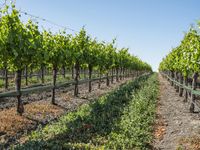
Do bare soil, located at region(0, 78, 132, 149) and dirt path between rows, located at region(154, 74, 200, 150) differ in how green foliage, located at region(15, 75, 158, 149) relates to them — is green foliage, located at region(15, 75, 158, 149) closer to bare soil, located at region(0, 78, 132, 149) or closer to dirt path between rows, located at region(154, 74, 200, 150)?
dirt path between rows, located at region(154, 74, 200, 150)

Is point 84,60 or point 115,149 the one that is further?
point 84,60

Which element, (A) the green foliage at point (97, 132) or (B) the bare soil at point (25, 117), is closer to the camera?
(A) the green foliage at point (97, 132)

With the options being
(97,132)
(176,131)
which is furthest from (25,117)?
(176,131)

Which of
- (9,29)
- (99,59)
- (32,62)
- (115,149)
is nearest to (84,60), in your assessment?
(99,59)

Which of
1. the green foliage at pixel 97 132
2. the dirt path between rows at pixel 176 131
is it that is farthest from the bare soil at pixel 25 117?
the dirt path between rows at pixel 176 131

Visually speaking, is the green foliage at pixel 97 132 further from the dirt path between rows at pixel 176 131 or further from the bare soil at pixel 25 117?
the bare soil at pixel 25 117

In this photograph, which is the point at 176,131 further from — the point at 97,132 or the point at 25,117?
the point at 25,117

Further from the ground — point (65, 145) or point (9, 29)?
point (9, 29)

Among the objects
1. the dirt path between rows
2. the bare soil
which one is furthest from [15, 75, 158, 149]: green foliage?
the bare soil

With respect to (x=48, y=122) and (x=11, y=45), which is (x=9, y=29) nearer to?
(x=11, y=45)

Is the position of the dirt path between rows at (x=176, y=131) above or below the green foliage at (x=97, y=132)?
below

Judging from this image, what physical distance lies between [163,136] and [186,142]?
148 centimetres

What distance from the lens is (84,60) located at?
1280 inches

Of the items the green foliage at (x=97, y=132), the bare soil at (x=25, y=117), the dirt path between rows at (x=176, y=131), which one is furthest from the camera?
the bare soil at (x=25, y=117)
